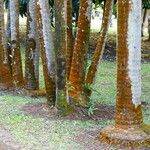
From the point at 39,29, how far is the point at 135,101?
2881 mm

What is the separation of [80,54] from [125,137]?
8.43 feet

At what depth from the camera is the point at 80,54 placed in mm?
9656

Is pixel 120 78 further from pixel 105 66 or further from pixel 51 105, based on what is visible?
pixel 105 66

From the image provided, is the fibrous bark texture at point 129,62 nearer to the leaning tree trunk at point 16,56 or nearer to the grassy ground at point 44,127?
the grassy ground at point 44,127

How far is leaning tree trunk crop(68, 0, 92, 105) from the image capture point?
31.3 feet

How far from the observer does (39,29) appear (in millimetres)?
9680

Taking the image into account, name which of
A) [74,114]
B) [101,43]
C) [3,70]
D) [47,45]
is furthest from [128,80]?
[3,70]

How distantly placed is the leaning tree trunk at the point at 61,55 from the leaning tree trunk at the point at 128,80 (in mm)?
1586

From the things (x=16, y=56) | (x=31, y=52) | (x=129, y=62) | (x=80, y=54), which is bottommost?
(x=16, y=56)

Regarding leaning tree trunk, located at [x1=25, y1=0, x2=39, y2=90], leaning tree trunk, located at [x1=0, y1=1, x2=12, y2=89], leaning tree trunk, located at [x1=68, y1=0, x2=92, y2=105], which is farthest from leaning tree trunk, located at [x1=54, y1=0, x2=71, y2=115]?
leaning tree trunk, located at [x1=0, y1=1, x2=12, y2=89]

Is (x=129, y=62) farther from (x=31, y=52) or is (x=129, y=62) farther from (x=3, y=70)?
(x=3, y=70)

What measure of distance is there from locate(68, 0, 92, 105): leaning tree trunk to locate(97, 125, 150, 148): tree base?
6.53ft

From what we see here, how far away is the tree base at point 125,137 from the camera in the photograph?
7500 mm

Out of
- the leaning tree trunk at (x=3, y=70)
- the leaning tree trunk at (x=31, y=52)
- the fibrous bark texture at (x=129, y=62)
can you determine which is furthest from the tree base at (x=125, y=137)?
the leaning tree trunk at (x=3, y=70)
